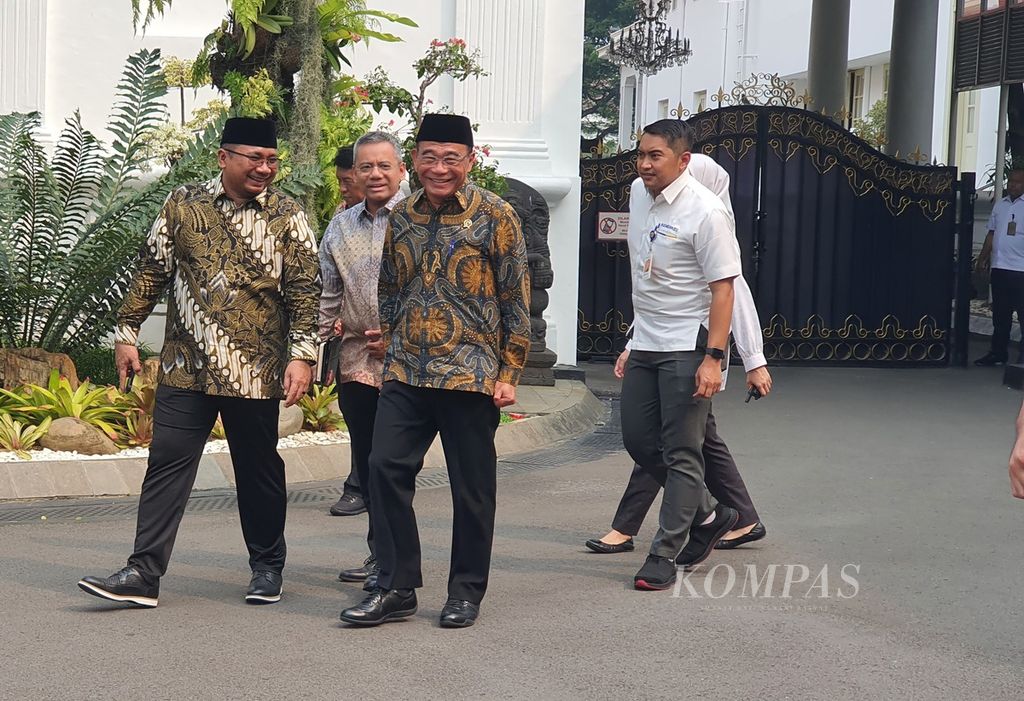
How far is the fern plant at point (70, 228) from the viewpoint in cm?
998

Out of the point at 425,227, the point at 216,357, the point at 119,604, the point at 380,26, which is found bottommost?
the point at 119,604

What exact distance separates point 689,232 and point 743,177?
923cm

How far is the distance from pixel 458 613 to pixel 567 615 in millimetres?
Answer: 478

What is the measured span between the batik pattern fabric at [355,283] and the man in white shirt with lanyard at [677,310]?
3.47ft

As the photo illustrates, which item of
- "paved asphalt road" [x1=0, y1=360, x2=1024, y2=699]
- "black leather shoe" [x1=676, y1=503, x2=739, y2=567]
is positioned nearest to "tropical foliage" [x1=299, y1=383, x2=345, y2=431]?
"paved asphalt road" [x1=0, y1=360, x2=1024, y2=699]

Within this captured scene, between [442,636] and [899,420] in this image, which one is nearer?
[442,636]

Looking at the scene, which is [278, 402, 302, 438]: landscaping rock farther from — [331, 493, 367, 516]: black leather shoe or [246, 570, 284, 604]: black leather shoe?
[246, 570, 284, 604]: black leather shoe

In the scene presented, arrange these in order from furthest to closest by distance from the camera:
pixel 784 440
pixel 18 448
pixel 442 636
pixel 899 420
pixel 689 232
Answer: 1. pixel 899 420
2. pixel 784 440
3. pixel 18 448
4. pixel 689 232
5. pixel 442 636

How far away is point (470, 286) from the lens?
222 inches

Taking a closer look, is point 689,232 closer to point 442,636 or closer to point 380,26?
point 442,636

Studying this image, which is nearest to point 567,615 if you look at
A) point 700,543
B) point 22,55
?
point 700,543

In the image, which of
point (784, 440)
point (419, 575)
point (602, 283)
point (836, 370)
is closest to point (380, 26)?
point (602, 283)

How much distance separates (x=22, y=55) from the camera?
42.2 feet

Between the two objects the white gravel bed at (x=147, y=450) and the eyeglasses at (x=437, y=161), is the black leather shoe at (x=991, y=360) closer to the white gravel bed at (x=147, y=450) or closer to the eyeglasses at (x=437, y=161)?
the white gravel bed at (x=147, y=450)
